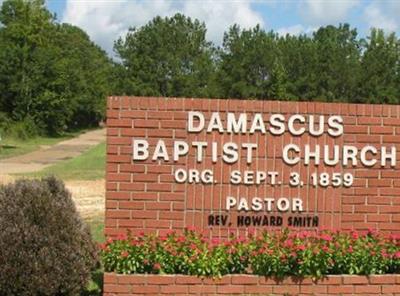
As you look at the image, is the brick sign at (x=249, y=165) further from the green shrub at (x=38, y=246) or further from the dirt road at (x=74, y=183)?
the dirt road at (x=74, y=183)

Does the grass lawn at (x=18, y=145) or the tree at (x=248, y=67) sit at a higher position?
the tree at (x=248, y=67)

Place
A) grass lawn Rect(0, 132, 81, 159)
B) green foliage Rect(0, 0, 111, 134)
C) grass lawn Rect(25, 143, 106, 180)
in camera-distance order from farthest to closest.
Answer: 1. green foliage Rect(0, 0, 111, 134)
2. grass lawn Rect(0, 132, 81, 159)
3. grass lawn Rect(25, 143, 106, 180)

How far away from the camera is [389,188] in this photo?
650cm

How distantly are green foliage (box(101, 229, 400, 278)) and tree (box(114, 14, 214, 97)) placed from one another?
4356 centimetres

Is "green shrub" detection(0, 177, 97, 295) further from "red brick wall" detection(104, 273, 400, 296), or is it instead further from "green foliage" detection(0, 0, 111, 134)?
"green foliage" detection(0, 0, 111, 134)

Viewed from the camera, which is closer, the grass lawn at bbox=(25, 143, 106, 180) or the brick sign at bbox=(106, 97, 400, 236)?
the brick sign at bbox=(106, 97, 400, 236)

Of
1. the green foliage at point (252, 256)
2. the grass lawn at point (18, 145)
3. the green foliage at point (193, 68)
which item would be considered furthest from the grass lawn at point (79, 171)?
the green foliage at point (193, 68)

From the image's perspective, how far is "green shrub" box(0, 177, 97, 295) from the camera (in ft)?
18.1

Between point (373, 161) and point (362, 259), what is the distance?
1017 mm

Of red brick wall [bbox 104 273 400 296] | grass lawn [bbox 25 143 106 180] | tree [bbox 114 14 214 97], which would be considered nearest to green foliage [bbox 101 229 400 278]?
red brick wall [bbox 104 273 400 296]

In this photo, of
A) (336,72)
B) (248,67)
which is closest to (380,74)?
(336,72)

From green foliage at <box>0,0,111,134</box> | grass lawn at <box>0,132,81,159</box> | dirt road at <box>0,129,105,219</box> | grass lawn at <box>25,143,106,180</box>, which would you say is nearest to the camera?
dirt road at <box>0,129,105,219</box>

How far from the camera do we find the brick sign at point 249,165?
248 inches

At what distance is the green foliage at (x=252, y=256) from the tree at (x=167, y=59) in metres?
43.6
